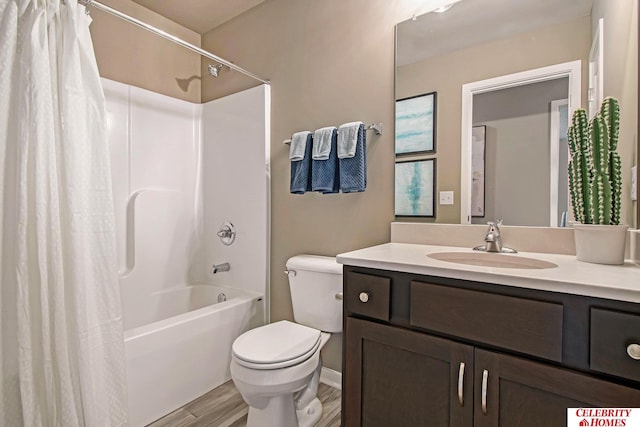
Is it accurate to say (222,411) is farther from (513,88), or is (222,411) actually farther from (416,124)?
(513,88)

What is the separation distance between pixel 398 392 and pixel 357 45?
5.54ft

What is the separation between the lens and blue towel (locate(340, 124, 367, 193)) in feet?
5.50

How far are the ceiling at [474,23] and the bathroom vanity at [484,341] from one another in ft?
3.14

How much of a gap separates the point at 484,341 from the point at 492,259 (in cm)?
46

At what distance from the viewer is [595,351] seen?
79cm

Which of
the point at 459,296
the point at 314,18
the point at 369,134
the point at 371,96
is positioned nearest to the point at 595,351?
the point at 459,296

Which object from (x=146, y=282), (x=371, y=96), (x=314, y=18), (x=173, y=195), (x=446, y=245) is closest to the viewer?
(x=446, y=245)

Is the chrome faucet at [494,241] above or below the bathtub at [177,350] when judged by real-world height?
above

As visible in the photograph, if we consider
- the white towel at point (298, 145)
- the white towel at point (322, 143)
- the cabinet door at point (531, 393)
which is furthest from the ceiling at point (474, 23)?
the cabinet door at point (531, 393)

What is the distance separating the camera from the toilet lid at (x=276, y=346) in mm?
1340

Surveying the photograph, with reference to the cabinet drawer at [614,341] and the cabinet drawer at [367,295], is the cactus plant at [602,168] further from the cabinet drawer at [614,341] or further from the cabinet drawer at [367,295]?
the cabinet drawer at [367,295]

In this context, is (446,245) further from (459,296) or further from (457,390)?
(457,390)

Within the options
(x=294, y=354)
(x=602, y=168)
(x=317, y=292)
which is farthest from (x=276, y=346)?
(x=602, y=168)

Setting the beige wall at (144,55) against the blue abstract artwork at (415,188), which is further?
the beige wall at (144,55)
